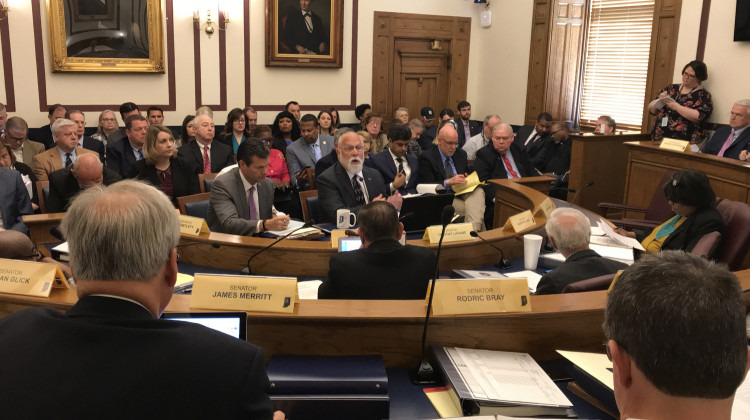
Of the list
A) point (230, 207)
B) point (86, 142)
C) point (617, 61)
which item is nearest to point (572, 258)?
point (230, 207)

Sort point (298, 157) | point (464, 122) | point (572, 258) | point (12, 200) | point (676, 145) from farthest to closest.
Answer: point (464, 122) → point (298, 157) → point (676, 145) → point (12, 200) → point (572, 258)

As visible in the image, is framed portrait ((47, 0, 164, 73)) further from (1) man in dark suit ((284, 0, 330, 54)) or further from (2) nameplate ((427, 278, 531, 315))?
(2) nameplate ((427, 278, 531, 315))

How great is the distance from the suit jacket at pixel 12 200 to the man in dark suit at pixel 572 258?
11.3ft

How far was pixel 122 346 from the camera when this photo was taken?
119cm

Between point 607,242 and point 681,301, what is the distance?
2.96 metres

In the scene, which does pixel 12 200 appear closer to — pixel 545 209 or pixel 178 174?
pixel 178 174

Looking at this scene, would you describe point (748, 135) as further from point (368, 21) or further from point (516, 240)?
point (368, 21)

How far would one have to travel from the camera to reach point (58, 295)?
2148 mm

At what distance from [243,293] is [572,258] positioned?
1481mm

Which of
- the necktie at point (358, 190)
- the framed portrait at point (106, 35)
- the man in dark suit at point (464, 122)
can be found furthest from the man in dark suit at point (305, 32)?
the necktie at point (358, 190)

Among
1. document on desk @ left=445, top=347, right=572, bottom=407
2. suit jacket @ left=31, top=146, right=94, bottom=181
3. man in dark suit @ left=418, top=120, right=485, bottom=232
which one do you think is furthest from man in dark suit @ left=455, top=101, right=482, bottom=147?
document on desk @ left=445, top=347, right=572, bottom=407

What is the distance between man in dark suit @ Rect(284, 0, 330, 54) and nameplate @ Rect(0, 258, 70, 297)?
24.4ft

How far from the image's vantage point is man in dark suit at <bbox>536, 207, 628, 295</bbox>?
264 centimetres

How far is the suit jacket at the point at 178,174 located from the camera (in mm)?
5238
